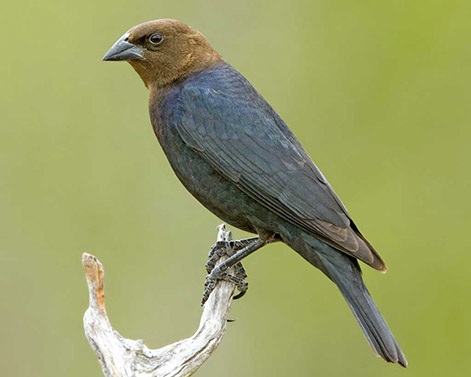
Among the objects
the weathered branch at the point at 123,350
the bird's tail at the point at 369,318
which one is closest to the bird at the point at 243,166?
the bird's tail at the point at 369,318

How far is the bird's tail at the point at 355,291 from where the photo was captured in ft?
20.5

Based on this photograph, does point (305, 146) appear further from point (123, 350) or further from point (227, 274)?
point (123, 350)

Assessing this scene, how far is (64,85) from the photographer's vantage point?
9.71m

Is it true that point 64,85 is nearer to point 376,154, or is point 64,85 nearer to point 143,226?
point 143,226

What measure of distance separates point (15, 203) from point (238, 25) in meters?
2.29

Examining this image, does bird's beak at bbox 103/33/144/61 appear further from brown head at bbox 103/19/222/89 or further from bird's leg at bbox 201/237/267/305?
bird's leg at bbox 201/237/267/305

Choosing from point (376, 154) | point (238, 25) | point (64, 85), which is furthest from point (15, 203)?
point (376, 154)

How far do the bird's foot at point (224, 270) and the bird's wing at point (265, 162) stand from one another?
0.52 metres

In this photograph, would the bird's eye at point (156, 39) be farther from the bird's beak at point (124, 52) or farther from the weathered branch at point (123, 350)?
the weathered branch at point (123, 350)

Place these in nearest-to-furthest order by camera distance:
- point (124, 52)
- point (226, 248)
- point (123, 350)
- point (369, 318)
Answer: point (123, 350), point (369, 318), point (124, 52), point (226, 248)

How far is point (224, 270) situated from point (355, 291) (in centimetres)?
81

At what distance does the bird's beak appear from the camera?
6895 mm

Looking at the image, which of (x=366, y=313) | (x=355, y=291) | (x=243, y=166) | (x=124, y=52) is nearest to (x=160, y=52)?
(x=124, y=52)

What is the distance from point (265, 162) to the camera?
6.62 metres
